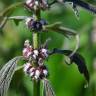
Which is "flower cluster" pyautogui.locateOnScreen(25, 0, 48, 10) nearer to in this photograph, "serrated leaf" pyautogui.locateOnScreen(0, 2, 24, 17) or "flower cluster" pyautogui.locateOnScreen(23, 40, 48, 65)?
"serrated leaf" pyautogui.locateOnScreen(0, 2, 24, 17)

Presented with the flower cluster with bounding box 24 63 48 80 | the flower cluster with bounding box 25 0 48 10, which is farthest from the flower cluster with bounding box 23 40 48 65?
the flower cluster with bounding box 25 0 48 10

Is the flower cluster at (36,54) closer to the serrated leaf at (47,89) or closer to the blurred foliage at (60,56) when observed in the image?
the serrated leaf at (47,89)

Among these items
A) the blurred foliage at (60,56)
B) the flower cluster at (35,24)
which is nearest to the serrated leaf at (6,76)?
the flower cluster at (35,24)

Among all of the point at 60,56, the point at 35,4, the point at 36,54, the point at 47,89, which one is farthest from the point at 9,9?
the point at 60,56

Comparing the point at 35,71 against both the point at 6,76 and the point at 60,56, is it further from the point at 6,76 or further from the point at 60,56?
the point at 60,56

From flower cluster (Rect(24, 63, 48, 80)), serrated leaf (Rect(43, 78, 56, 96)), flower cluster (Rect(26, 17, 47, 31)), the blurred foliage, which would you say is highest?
flower cluster (Rect(26, 17, 47, 31))

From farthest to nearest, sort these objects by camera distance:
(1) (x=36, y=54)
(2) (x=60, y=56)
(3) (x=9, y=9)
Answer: (2) (x=60, y=56) < (1) (x=36, y=54) < (3) (x=9, y=9)

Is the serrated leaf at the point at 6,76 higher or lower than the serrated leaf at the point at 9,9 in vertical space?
lower

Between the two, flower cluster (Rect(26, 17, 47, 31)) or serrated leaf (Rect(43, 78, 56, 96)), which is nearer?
flower cluster (Rect(26, 17, 47, 31))

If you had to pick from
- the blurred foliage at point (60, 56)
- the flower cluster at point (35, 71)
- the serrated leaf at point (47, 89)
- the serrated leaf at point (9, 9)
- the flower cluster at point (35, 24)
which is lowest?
the blurred foliage at point (60, 56)
